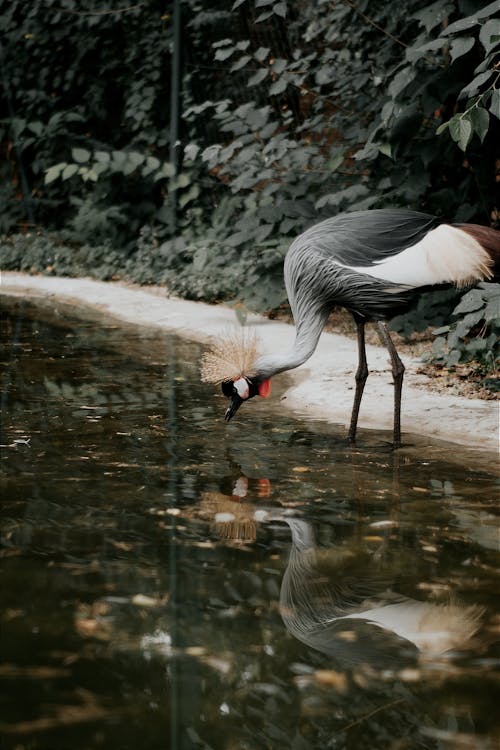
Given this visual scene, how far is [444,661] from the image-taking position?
2.75 metres

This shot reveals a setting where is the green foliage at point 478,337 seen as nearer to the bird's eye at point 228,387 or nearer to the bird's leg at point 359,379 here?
the bird's leg at point 359,379

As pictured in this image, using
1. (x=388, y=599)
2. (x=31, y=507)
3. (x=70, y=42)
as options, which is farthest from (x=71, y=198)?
(x=388, y=599)

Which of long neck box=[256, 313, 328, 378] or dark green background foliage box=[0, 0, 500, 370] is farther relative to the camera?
dark green background foliage box=[0, 0, 500, 370]

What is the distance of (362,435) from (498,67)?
2247 mm

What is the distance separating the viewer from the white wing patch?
4855 mm

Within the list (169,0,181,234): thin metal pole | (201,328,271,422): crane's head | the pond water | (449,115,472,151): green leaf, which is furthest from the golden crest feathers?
(169,0,181,234): thin metal pole

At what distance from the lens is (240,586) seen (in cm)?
326

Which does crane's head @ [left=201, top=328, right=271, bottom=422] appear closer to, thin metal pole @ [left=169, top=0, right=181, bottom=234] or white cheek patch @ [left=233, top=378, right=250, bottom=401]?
white cheek patch @ [left=233, top=378, right=250, bottom=401]

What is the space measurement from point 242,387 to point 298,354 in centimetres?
32

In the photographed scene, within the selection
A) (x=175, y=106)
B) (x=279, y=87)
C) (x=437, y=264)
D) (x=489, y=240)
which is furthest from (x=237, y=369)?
(x=175, y=106)

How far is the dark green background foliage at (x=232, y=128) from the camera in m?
6.87

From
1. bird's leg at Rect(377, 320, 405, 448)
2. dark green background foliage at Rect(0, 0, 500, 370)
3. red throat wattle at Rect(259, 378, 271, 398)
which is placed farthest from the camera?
dark green background foliage at Rect(0, 0, 500, 370)

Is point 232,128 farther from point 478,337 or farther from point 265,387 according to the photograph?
point 265,387

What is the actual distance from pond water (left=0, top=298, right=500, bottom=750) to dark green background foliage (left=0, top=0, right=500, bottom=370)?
199cm
